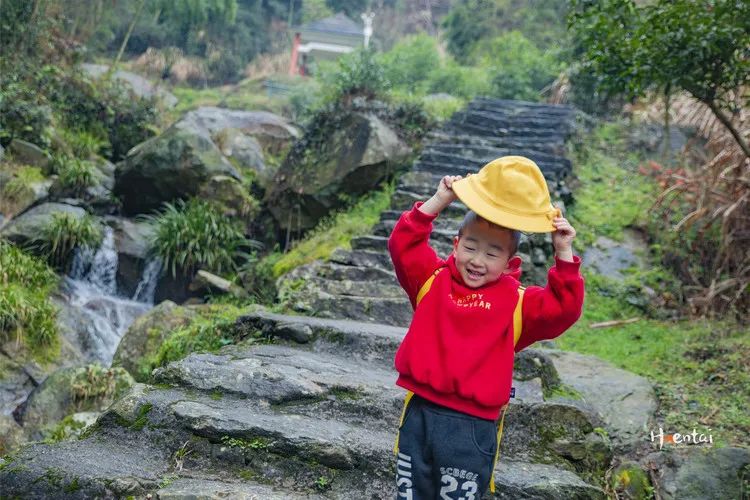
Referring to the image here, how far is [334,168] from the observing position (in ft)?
29.0

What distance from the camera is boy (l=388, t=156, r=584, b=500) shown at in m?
2.14

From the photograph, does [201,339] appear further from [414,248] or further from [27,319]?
[27,319]

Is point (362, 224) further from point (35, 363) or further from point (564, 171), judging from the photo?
point (35, 363)

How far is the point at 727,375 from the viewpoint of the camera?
16.2ft

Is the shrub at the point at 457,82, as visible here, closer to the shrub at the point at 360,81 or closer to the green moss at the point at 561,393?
the shrub at the point at 360,81

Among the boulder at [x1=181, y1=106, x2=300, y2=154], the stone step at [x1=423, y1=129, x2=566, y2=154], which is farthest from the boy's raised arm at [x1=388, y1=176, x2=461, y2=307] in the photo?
the boulder at [x1=181, y1=106, x2=300, y2=154]

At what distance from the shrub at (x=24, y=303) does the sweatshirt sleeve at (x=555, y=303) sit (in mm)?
6346

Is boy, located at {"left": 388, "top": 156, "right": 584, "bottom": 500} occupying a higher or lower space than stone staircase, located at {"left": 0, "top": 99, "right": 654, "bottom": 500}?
higher

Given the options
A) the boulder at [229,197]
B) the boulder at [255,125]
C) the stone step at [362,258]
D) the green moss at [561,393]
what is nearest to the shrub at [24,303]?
the boulder at [229,197]

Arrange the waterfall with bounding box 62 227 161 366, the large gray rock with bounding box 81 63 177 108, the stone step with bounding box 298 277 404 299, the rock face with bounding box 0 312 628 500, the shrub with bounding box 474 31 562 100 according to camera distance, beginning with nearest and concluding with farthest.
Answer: the rock face with bounding box 0 312 628 500, the stone step with bounding box 298 277 404 299, the waterfall with bounding box 62 227 161 366, the shrub with bounding box 474 31 562 100, the large gray rock with bounding box 81 63 177 108

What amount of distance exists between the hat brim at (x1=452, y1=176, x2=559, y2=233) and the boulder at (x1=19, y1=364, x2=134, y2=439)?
4.56m

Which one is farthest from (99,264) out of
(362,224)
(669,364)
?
(669,364)

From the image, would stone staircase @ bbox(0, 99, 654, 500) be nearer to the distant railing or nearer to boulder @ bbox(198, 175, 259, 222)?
boulder @ bbox(198, 175, 259, 222)

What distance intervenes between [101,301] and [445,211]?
4617 millimetres
